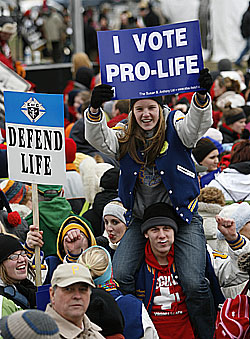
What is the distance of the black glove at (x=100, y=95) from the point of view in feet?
16.6

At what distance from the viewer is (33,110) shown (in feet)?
17.7

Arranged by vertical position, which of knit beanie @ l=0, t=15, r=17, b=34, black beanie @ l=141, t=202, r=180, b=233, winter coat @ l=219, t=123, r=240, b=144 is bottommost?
black beanie @ l=141, t=202, r=180, b=233

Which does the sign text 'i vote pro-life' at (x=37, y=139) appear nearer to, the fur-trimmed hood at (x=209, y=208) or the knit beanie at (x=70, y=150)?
the fur-trimmed hood at (x=209, y=208)

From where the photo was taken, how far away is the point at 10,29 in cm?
1122

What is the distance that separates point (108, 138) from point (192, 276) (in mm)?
1097

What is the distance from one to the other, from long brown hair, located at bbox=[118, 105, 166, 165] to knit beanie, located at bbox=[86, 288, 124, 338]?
3.94ft

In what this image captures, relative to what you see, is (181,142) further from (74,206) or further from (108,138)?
(74,206)

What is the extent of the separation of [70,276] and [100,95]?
5.09 feet

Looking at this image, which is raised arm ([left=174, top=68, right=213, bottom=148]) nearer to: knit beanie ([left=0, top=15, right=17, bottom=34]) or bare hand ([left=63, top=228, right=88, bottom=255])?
bare hand ([left=63, top=228, right=88, bottom=255])

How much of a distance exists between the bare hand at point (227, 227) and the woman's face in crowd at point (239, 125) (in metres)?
5.35

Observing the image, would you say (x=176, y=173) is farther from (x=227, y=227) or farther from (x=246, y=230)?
(x=246, y=230)

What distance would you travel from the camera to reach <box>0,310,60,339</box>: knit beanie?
313 cm

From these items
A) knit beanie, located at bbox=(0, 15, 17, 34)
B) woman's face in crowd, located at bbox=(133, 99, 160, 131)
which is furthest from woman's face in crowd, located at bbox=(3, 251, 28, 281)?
knit beanie, located at bbox=(0, 15, 17, 34)

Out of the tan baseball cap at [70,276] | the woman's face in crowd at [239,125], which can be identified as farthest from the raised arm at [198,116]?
the woman's face in crowd at [239,125]
